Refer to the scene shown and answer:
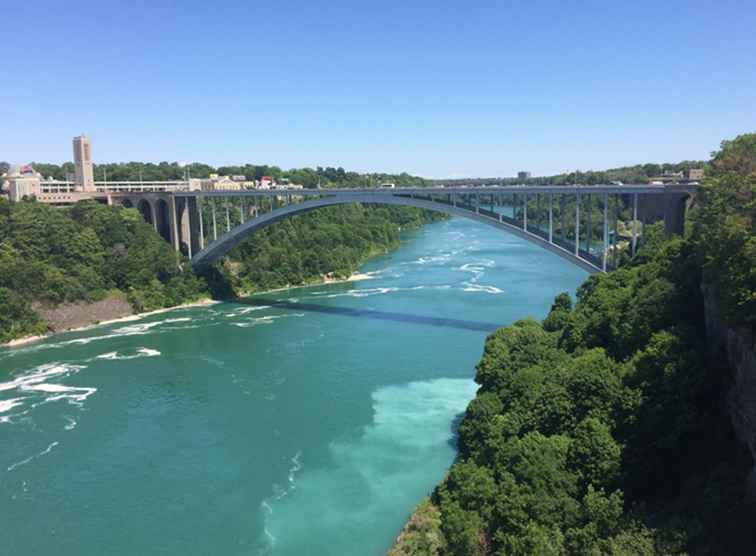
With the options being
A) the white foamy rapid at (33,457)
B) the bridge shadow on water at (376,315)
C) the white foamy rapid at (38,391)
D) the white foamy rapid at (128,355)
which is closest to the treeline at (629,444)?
the white foamy rapid at (33,457)

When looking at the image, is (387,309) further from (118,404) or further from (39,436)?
(39,436)

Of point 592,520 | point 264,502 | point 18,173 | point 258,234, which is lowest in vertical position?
point 264,502

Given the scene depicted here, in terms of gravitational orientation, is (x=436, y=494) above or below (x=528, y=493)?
below

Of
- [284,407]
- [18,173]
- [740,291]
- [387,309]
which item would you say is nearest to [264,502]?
[284,407]

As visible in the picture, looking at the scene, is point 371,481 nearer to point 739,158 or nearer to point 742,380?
point 742,380

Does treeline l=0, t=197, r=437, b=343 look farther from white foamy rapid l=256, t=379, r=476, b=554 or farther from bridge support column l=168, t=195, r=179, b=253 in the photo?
white foamy rapid l=256, t=379, r=476, b=554

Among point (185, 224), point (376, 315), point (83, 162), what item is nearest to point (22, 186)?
point (83, 162)
